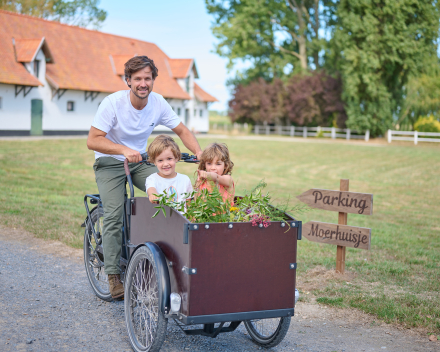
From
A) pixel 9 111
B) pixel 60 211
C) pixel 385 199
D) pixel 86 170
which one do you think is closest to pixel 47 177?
pixel 86 170

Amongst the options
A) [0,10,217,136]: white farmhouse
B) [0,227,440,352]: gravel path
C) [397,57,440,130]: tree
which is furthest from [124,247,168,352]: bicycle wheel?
[397,57,440,130]: tree

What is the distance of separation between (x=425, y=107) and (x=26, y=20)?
32490mm

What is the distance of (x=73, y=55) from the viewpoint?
117ft

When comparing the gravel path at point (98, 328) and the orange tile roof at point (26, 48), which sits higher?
the orange tile roof at point (26, 48)

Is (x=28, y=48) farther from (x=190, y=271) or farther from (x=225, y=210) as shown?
(x=190, y=271)

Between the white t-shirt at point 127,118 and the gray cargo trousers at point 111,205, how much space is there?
104mm


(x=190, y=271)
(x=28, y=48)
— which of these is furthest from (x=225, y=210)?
(x=28, y=48)

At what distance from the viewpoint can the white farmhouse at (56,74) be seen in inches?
1184

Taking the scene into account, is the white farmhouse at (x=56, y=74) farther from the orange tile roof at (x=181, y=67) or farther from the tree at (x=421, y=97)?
the tree at (x=421, y=97)

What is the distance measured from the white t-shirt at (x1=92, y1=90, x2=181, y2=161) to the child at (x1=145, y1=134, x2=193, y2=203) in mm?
230

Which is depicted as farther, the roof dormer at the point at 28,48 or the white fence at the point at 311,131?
the white fence at the point at 311,131

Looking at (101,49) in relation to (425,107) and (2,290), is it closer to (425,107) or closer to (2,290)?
(425,107)

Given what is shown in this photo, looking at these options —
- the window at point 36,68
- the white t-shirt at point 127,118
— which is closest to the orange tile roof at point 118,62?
the window at point 36,68

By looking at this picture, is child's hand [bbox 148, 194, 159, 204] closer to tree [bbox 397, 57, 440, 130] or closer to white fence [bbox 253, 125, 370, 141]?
white fence [bbox 253, 125, 370, 141]
